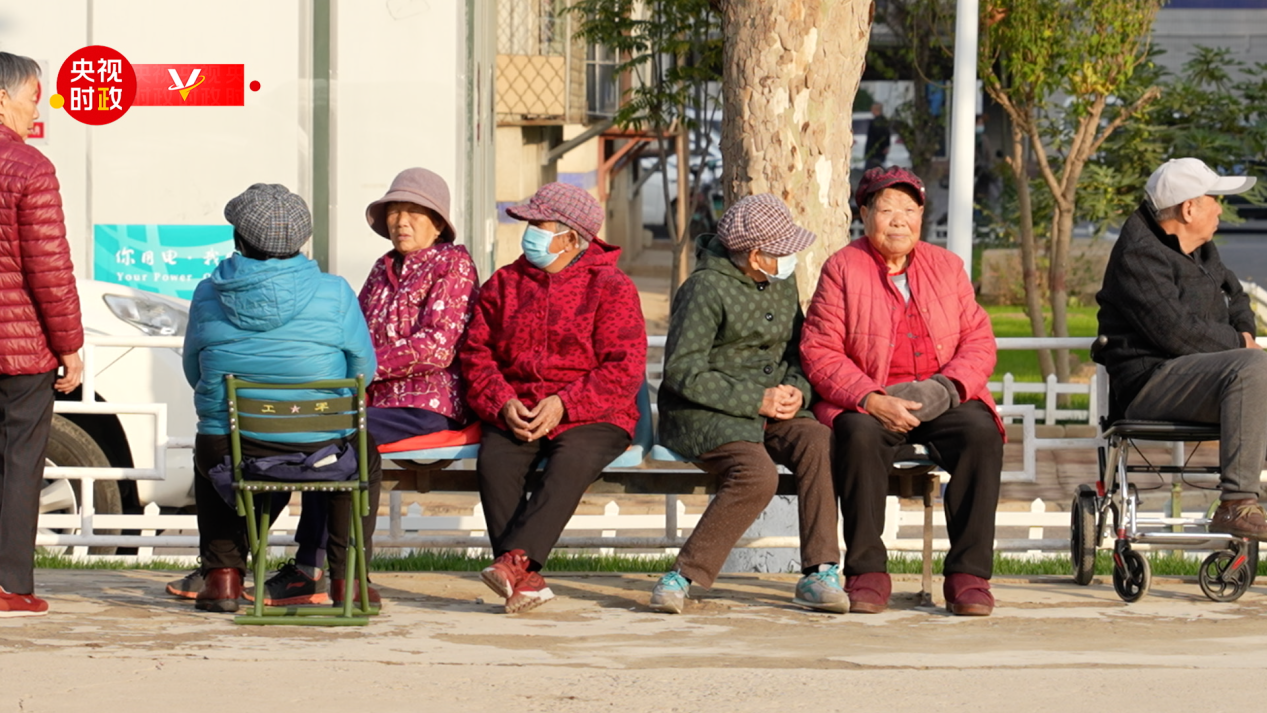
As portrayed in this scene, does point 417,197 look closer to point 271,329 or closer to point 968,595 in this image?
point 271,329

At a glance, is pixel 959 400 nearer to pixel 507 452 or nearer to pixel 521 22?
pixel 507 452

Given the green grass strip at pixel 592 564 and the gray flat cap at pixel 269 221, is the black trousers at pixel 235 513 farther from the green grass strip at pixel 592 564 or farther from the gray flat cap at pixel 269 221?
the green grass strip at pixel 592 564

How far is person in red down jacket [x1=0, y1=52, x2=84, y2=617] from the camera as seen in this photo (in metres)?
5.60

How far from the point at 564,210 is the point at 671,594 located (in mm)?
1330

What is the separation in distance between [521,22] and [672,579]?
14.7 m

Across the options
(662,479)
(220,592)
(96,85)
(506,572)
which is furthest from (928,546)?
(96,85)

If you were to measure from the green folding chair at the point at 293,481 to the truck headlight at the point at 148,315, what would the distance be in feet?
9.01

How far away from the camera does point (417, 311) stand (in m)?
6.34

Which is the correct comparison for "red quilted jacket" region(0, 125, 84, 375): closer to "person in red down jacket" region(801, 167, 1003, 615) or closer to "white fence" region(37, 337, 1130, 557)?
"white fence" region(37, 337, 1130, 557)

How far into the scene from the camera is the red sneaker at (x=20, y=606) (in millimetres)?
5746

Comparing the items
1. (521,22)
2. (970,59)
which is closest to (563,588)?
(970,59)

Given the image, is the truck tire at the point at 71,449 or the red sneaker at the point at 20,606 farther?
the truck tire at the point at 71,449

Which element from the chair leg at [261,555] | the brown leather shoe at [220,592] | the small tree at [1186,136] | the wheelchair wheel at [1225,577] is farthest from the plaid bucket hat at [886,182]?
the small tree at [1186,136]

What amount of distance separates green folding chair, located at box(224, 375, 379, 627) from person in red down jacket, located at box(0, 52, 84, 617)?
64 centimetres
